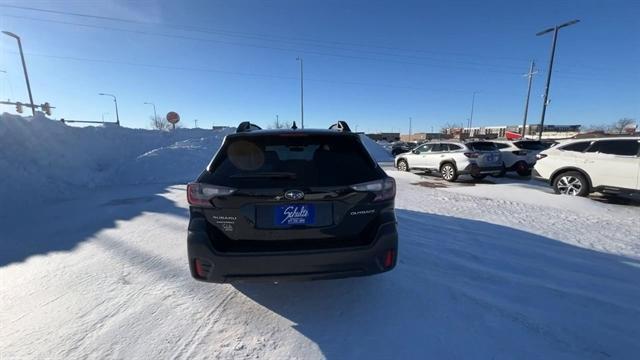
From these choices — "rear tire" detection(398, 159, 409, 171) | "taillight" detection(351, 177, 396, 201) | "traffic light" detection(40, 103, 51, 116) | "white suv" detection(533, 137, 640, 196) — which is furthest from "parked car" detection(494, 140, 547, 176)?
"traffic light" detection(40, 103, 51, 116)

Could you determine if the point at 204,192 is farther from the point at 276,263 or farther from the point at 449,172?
the point at 449,172

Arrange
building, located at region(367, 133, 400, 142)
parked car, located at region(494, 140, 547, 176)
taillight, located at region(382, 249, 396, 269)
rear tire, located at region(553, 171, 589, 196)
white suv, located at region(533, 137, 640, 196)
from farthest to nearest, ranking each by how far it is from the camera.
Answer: building, located at region(367, 133, 400, 142) < parked car, located at region(494, 140, 547, 176) < rear tire, located at region(553, 171, 589, 196) < white suv, located at region(533, 137, 640, 196) < taillight, located at region(382, 249, 396, 269)

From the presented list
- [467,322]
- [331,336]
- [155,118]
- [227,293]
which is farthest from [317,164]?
[155,118]

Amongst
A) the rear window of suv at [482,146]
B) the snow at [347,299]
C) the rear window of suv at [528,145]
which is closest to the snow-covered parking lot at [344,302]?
the snow at [347,299]

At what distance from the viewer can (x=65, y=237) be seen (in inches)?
191

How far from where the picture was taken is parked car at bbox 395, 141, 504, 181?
1103 cm

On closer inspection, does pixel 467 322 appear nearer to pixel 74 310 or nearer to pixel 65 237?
pixel 74 310

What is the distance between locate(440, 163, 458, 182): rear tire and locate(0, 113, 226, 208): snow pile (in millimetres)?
10127

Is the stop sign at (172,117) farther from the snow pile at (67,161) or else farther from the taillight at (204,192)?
the taillight at (204,192)

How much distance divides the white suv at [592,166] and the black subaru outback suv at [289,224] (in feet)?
26.2

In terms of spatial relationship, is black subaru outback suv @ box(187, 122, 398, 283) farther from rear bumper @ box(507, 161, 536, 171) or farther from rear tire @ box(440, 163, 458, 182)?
rear bumper @ box(507, 161, 536, 171)

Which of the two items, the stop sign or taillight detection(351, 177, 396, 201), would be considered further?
the stop sign

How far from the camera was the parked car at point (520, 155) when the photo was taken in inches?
497

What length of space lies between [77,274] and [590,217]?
27.8ft
